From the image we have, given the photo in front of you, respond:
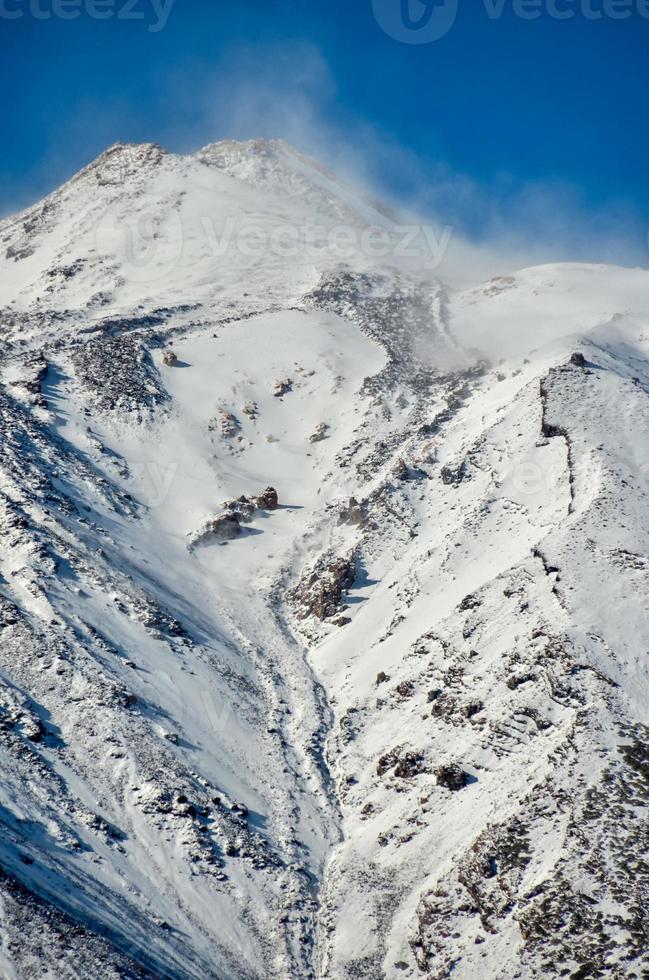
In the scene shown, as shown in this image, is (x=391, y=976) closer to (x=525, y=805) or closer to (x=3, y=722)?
(x=525, y=805)

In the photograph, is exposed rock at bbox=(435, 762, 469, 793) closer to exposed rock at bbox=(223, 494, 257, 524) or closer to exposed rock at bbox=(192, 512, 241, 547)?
exposed rock at bbox=(192, 512, 241, 547)

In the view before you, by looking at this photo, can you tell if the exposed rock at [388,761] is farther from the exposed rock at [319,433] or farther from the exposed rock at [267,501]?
the exposed rock at [319,433]

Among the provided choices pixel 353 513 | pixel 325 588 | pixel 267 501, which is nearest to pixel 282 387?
pixel 267 501

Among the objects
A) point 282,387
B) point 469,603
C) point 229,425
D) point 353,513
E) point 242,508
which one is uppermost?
point 282,387

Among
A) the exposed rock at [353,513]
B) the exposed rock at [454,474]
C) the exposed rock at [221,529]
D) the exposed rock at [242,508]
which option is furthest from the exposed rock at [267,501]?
the exposed rock at [454,474]

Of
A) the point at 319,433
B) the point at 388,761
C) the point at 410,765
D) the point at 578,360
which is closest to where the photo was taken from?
the point at 410,765

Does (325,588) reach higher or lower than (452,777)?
higher

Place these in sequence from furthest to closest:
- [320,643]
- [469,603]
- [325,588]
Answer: [325,588], [320,643], [469,603]

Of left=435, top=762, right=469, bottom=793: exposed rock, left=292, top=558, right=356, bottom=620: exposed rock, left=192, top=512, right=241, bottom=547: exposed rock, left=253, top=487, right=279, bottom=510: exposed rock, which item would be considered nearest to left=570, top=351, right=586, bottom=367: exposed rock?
left=292, top=558, right=356, bottom=620: exposed rock

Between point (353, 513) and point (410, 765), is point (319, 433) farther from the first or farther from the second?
Result: point (410, 765)

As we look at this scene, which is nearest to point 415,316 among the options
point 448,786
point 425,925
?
point 448,786
